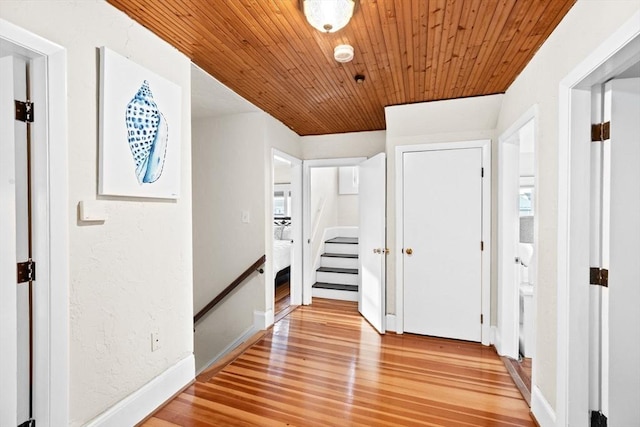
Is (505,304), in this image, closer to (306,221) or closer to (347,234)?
(306,221)

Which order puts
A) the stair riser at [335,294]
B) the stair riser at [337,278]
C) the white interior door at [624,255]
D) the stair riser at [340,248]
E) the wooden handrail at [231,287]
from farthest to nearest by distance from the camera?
the stair riser at [340,248] → the stair riser at [337,278] → the stair riser at [335,294] → the wooden handrail at [231,287] → the white interior door at [624,255]

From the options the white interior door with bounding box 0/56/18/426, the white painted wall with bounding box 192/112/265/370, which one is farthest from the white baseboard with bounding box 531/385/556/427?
the white interior door with bounding box 0/56/18/426

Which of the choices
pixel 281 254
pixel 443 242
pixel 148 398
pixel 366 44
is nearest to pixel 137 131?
pixel 366 44

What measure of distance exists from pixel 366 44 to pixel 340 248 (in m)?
3.64

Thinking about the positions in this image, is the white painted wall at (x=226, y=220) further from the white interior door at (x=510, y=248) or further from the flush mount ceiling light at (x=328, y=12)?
the white interior door at (x=510, y=248)

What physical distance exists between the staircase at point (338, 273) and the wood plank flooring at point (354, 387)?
1248 mm

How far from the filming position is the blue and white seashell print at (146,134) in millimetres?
1685

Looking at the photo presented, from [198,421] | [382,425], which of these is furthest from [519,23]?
[198,421]

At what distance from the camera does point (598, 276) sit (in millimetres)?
1465

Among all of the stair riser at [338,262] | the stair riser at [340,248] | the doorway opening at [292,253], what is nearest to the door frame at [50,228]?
the doorway opening at [292,253]

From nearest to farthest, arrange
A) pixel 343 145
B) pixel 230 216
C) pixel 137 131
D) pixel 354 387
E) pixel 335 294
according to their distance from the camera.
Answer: pixel 137 131 → pixel 354 387 → pixel 230 216 → pixel 343 145 → pixel 335 294

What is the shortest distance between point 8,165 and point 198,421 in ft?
5.44

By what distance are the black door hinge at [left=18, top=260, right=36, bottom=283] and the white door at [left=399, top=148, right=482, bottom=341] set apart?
2.84 metres

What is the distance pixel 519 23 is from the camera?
1653 millimetres
